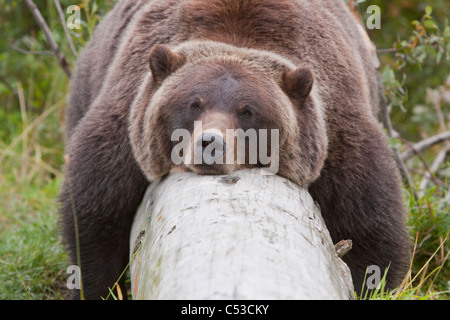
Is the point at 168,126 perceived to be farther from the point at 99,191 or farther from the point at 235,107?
the point at 99,191

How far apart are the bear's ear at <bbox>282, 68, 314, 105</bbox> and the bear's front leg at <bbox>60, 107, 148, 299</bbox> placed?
1204 millimetres

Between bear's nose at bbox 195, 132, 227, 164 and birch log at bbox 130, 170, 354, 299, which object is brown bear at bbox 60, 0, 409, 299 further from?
birch log at bbox 130, 170, 354, 299

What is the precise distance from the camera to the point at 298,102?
4.31 m

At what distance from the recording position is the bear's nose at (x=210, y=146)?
11.8ft

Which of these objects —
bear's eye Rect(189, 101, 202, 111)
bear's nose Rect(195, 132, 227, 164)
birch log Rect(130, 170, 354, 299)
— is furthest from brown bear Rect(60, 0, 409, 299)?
birch log Rect(130, 170, 354, 299)

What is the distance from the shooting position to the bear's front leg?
15.0 feet

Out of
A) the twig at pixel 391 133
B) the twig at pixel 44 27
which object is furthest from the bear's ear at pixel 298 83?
the twig at pixel 44 27

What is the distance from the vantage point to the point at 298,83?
4215mm

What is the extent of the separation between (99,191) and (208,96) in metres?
1.21

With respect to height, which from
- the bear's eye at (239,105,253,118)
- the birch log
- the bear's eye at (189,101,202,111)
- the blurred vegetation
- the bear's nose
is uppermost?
the bear's eye at (189,101,202,111)

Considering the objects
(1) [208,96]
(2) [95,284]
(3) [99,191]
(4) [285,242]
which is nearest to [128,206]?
(3) [99,191]

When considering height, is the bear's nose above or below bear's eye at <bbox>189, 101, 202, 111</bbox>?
below

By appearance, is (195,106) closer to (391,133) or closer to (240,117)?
(240,117)

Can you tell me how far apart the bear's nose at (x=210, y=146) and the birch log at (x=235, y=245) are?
0.14 meters
